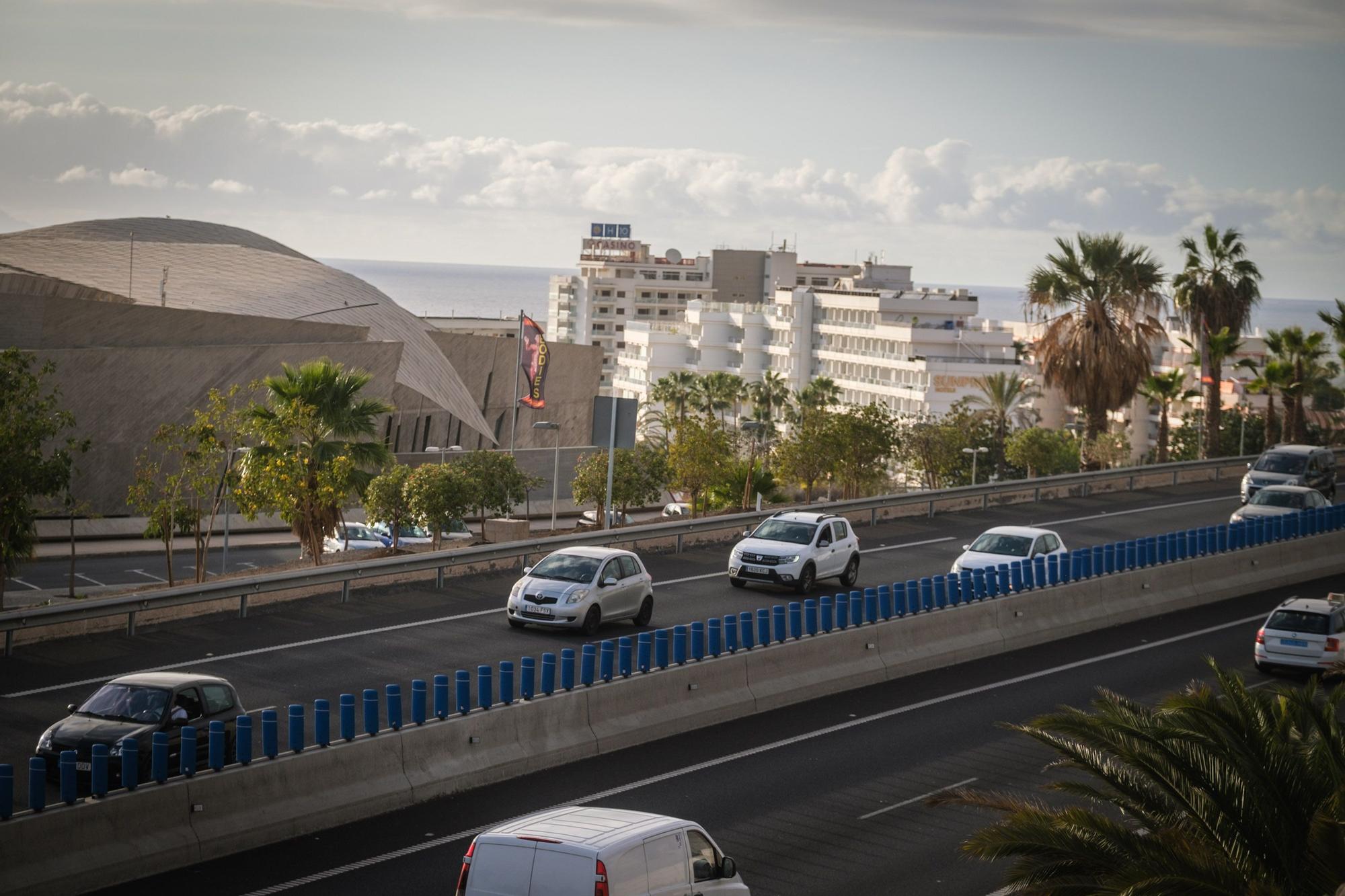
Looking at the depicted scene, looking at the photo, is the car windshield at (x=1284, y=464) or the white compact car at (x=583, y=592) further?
the car windshield at (x=1284, y=464)

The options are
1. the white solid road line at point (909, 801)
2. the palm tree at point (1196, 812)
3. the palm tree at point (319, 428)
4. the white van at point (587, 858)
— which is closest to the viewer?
the white van at point (587, 858)

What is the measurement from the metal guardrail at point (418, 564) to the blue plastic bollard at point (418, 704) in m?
7.99

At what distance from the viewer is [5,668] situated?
21.4 m

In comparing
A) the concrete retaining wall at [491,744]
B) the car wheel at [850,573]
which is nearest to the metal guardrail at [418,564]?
the car wheel at [850,573]

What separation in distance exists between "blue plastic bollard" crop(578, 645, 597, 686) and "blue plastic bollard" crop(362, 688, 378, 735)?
380cm

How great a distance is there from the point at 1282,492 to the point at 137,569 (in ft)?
115

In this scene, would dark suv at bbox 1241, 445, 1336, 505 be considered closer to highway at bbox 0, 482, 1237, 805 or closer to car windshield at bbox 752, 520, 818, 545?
highway at bbox 0, 482, 1237, 805

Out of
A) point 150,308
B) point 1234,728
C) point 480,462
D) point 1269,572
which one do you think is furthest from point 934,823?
point 150,308

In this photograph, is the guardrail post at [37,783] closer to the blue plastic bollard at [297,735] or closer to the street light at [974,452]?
the blue plastic bollard at [297,735]

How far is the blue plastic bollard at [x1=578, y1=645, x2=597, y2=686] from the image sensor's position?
66.6 feet

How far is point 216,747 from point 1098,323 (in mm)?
48556

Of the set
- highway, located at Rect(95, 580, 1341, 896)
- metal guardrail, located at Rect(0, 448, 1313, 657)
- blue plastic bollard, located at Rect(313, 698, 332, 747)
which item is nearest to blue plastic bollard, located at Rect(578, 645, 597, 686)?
highway, located at Rect(95, 580, 1341, 896)

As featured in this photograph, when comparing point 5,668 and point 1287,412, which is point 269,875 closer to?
point 5,668

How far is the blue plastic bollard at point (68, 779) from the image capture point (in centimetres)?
1390
